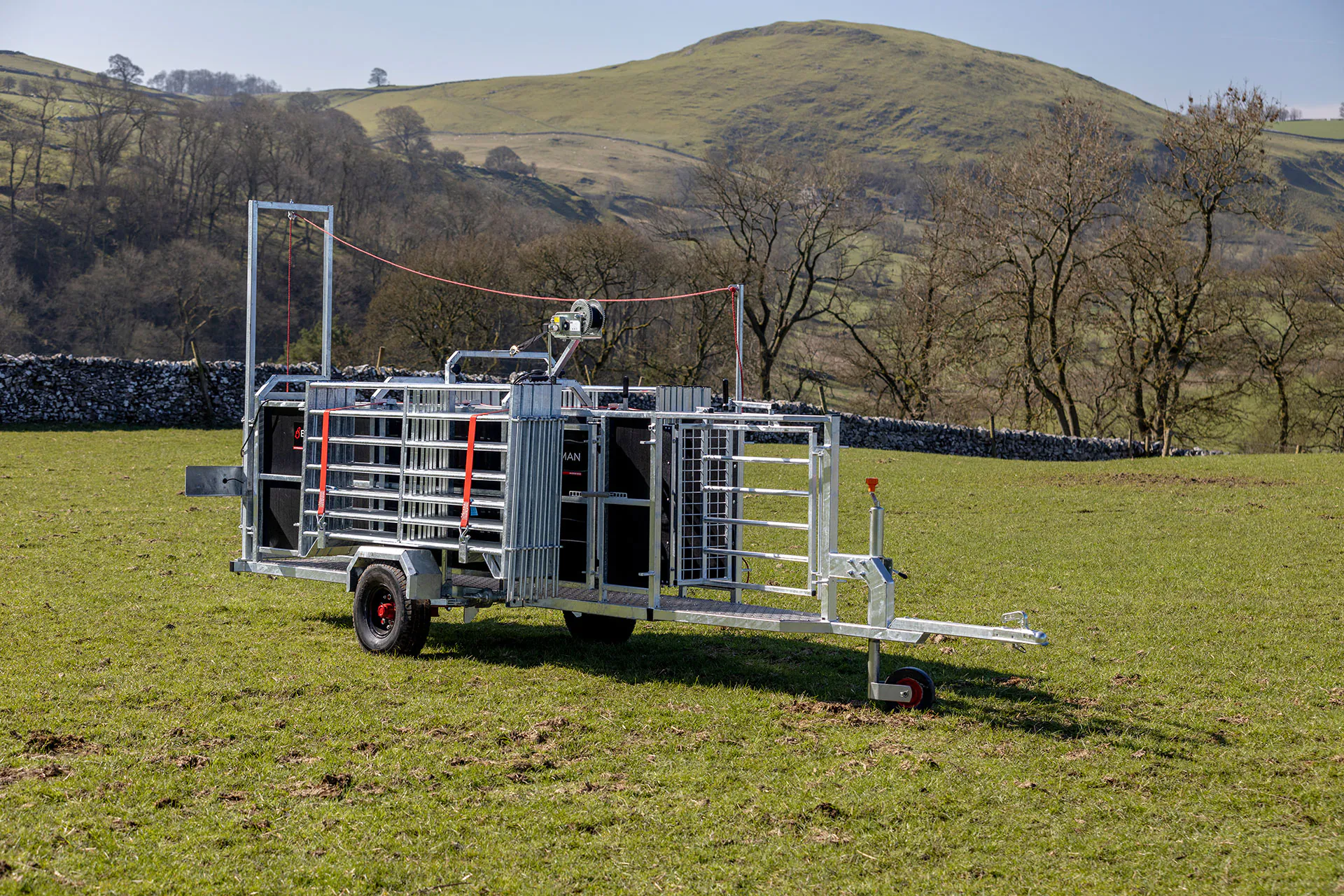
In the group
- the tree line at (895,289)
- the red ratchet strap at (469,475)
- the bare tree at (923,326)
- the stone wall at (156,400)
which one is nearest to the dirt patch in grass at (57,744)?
the red ratchet strap at (469,475)

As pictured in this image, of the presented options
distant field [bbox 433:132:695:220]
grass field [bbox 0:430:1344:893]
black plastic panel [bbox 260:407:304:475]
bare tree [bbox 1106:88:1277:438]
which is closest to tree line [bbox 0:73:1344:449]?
bare tree [bbox 1106:88:1277:438]

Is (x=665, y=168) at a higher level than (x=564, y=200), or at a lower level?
higher

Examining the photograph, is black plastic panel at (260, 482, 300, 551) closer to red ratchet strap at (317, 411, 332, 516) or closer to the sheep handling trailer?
the sheep handling trailer

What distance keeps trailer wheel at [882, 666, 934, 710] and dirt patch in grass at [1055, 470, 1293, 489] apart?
62.0 feet

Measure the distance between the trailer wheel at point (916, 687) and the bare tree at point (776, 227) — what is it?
44741 mm

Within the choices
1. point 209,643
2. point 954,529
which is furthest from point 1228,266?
point 209,643

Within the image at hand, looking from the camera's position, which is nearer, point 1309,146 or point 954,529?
point 954,529

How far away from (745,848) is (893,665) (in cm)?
432

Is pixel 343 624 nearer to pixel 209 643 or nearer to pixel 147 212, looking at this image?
pixel 209 643

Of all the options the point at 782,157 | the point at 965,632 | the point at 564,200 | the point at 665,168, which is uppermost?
the point at 665,168

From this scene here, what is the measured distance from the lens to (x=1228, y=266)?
5512 cm

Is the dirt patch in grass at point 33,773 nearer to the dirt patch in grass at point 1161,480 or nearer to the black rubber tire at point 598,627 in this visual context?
the black rubber tire at point 598,627

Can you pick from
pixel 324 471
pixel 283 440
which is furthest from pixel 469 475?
pixel 283 440

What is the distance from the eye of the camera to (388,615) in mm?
10312
